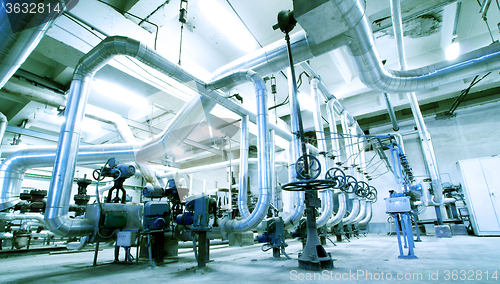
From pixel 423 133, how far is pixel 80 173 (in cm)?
1306

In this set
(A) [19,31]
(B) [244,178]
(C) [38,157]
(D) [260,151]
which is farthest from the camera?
(C) [38,157]

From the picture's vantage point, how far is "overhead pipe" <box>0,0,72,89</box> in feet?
5.43

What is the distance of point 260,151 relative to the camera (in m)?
3.69

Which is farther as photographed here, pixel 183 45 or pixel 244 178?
pixel 183 45

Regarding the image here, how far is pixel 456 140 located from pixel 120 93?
9.62 metres

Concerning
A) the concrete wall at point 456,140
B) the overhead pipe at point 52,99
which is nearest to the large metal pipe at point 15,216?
the overhead pipe at point 52,99

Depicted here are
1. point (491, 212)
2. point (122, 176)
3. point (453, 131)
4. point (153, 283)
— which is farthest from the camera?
point (453, 131)

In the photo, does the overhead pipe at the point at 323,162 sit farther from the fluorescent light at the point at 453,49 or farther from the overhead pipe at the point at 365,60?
the fluorescent light at the point at 453,49

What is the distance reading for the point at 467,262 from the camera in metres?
2.44

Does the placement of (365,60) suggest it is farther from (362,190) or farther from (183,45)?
(183,45)

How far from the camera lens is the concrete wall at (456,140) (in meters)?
6.87

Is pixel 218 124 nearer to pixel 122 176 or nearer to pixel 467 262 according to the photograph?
pixel 122 176

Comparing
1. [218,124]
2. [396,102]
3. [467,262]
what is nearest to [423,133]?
[396,102]

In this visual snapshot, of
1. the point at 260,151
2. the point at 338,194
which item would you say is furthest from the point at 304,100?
the point at 260,151
